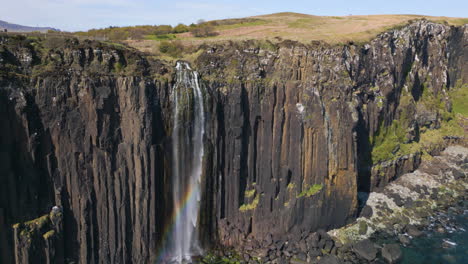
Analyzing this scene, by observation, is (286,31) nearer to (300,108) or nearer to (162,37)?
(300,108)

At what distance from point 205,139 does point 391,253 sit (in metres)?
19.4

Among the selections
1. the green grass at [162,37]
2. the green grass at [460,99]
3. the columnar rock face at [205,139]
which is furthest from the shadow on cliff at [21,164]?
the green grass at [460,99]

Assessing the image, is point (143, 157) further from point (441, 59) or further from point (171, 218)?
point (441, 59)

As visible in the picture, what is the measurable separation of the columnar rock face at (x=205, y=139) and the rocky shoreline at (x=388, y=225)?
1.45 metres

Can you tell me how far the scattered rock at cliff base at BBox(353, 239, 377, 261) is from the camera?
31.1m

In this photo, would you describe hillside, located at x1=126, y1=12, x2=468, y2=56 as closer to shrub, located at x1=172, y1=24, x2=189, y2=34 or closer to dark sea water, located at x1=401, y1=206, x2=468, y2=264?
shrub, located at x1=172, y1=24, x2=189, y2=34

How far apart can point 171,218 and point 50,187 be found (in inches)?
406

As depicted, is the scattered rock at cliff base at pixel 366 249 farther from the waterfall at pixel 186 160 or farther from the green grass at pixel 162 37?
the green grass at pixel 162 37

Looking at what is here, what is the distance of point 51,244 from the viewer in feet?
79.4

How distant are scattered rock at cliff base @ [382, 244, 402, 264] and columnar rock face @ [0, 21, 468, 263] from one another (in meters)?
5.02

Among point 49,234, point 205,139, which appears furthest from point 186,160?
point 49,234

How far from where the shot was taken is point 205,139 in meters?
31.0

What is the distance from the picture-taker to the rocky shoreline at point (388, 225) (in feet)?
102

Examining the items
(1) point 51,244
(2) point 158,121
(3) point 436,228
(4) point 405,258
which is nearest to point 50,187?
(1) point 51,244
